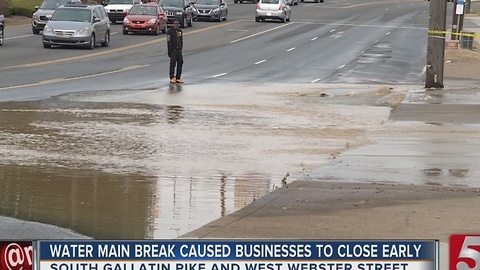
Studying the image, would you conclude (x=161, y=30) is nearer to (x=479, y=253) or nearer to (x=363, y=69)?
(x=363, y=69)

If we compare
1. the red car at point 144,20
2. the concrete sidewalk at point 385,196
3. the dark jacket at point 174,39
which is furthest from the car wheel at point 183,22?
the concrete sidewalk at point 385,196

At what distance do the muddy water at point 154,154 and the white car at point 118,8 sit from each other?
1339 inches

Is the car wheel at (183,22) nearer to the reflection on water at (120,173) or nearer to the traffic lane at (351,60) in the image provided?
the traffic lane at (351,60)

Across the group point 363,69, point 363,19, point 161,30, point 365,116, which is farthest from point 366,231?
point 363,19

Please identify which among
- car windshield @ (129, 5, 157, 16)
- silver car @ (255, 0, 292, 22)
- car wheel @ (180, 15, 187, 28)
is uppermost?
car windshield @ (129, 5, 157, 16)

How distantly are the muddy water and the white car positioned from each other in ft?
112

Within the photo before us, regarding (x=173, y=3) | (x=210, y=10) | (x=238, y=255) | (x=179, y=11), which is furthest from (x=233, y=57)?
(x=238, y=255)

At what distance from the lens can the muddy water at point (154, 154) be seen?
35.1 feet

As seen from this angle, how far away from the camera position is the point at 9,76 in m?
29.9

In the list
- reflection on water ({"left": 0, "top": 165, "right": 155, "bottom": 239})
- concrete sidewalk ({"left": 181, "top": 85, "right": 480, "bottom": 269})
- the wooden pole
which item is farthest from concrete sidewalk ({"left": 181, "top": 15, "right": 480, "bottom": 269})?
the wooden pole

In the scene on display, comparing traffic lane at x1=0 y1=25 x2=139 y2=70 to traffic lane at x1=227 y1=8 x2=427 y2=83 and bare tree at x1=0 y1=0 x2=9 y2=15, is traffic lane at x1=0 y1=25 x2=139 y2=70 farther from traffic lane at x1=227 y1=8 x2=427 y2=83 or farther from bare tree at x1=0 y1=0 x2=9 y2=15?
bare tree at x1=0 y1=0 x2=9 y2=15

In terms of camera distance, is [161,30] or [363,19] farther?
[363,19]

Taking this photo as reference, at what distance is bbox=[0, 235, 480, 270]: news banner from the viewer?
4273mm

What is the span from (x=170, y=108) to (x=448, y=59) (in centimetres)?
1995
